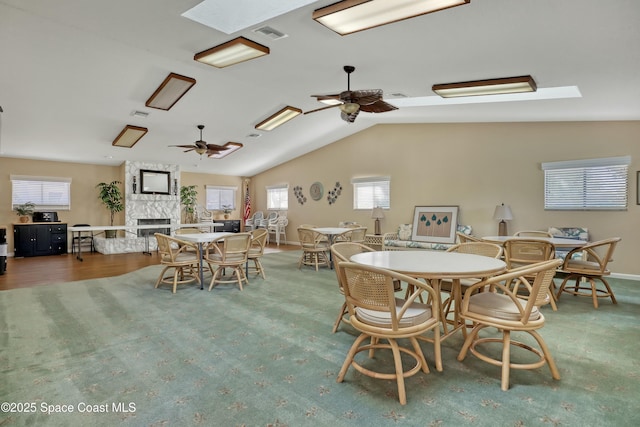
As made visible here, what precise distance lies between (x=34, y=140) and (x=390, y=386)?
27.8 feet

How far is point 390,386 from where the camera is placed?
206cm

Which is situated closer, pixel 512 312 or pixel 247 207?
pixel 512 312

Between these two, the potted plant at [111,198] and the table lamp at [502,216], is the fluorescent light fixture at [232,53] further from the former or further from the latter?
the potted plant at [111,198]

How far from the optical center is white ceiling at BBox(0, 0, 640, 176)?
Answer: 2.85 m

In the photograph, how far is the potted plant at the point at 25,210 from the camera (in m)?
7.89

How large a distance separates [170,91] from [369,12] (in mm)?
3740

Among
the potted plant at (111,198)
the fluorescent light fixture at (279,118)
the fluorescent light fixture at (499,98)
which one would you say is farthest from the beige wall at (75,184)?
the fluorescent light fixture at (499,98)

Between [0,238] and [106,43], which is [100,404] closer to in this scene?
[106,43]

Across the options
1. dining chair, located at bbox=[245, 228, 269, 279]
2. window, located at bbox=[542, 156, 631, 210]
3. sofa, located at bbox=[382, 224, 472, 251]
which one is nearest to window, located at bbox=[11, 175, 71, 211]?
dining chair, located at bbox=[245, 228, 269, 279]

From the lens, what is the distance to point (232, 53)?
3.85m

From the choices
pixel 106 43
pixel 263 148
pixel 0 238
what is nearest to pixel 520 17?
pixel 106 43

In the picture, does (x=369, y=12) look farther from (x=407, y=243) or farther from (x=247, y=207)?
(x=247, y=207)

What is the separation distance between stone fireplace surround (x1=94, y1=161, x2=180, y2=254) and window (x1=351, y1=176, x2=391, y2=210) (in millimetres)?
5480

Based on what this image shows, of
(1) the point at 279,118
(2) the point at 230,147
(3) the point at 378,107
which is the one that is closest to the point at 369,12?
(3) the point at 378,107
